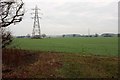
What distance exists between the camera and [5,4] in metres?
25.3

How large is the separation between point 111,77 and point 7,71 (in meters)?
7.64

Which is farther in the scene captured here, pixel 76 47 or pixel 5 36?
pixel 76 47

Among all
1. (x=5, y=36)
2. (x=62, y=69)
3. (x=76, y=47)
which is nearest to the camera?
(x=62, y=69)

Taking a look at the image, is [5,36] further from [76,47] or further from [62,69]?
[76,47]

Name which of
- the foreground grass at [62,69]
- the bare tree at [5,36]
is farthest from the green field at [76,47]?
the foreground grass at [62,69]

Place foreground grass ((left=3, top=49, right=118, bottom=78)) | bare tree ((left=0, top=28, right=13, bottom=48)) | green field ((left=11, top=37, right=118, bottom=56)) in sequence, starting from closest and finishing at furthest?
foreground grass ((left=3, top=49, right=118, bottom=78)) → bare tree ((left=0, top=28, right=13, bottom=48)) → green field ((left=11, top=37, right=118, bottom=56))

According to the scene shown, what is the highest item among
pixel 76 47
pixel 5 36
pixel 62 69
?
pixel 5 36

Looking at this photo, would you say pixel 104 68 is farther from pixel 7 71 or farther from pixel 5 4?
pixel 5 4

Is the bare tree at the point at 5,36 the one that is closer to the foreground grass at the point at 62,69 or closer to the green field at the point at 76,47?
the foreground grass at the point at 62,69

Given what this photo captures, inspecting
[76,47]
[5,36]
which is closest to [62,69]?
[5,36]

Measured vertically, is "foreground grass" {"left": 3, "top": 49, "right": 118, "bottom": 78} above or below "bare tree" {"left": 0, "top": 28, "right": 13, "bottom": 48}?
below

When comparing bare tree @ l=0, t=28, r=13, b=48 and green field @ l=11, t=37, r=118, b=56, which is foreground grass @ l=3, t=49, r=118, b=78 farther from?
green field @ l=11, t=37, r=118, b=56

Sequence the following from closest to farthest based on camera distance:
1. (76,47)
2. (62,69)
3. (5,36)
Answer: (62,69) < (5,36) < (76,47)

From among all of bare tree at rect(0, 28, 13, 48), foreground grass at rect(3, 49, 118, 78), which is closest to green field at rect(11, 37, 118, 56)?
bare tree at rect(0, 28, 13, 48)
